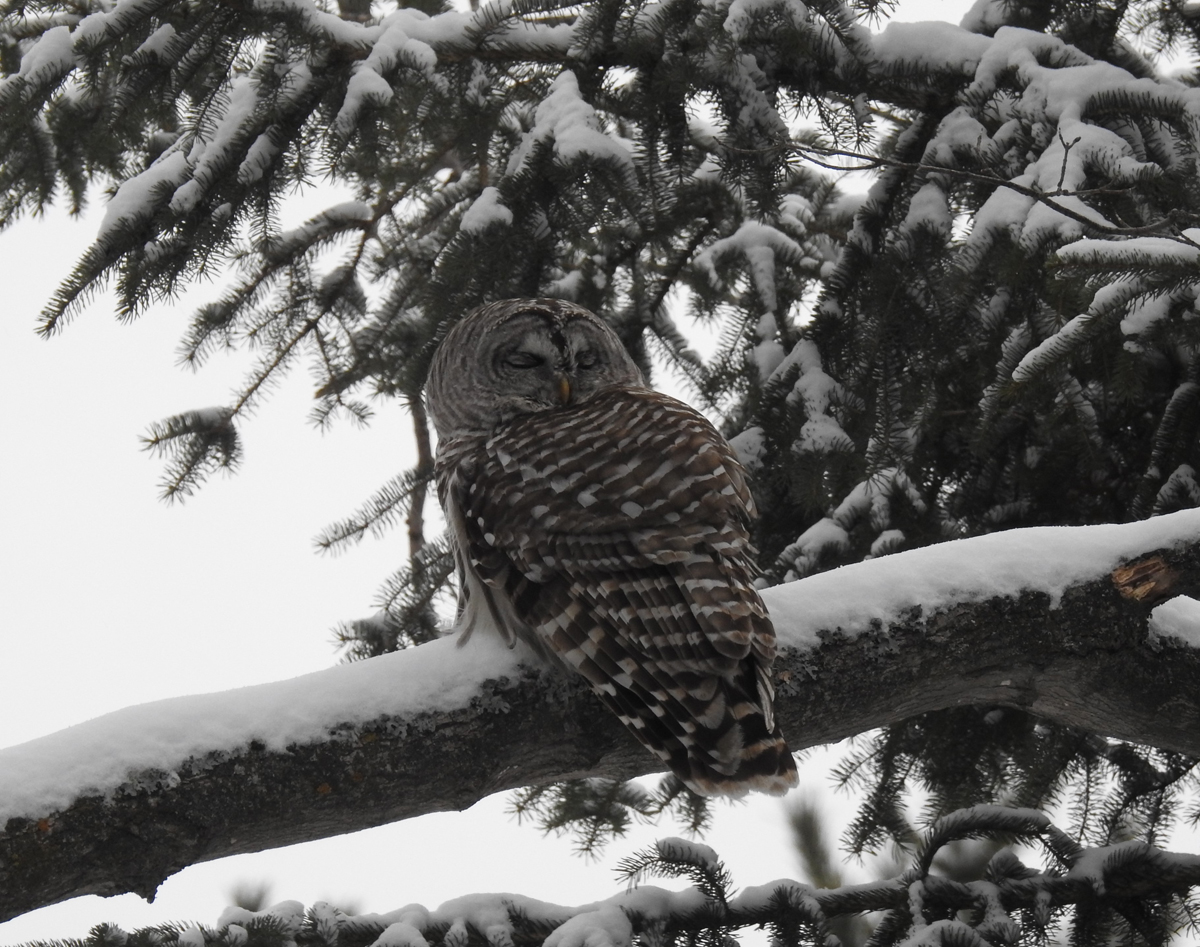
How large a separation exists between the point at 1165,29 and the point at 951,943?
3.51m

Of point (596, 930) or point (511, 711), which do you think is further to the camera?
point (596, 930)

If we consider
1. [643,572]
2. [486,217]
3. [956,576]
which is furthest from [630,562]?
[486,217]

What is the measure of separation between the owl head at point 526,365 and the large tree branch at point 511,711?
1.01m

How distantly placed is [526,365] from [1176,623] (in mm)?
1951

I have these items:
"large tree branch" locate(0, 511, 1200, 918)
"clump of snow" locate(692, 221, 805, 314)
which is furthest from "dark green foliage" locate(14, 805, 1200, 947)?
"clump of snow" locate(692, 221, 805, 314)

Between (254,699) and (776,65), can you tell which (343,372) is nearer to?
(776,65)

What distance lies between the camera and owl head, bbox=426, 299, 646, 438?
3506 mm

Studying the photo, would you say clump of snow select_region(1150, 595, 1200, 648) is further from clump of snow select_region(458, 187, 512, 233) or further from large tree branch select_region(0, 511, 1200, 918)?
clump of snow select_region(458, 187, 512, 233)

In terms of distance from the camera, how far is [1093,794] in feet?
12.7

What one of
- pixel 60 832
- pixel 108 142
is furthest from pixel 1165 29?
pixel 60 832

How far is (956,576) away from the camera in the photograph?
2.78 meters

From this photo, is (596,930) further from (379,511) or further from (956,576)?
(379,511)

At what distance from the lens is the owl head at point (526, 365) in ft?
11.5

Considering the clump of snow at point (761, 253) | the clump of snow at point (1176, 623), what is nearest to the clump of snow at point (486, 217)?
the clump of snow at point (761, 253)
